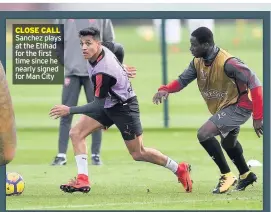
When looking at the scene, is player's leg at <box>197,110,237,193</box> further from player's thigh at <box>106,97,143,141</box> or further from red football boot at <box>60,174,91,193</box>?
red football boot at <box>60,174,91,193</box>

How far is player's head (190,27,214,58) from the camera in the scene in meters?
10.0

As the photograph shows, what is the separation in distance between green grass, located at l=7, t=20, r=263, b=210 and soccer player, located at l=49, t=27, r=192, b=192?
0.81 ft

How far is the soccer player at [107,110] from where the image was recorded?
32.3 ft

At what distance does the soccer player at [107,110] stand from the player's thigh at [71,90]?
8.35 feet

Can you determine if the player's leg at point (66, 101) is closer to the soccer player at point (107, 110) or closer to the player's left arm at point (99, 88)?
the soccer player at point (107, 110)

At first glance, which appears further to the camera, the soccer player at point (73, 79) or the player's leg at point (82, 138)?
the soccer player at point (73, 79)

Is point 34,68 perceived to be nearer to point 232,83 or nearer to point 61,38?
point 61,38

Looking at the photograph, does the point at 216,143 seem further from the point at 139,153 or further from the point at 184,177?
the point at 139,153

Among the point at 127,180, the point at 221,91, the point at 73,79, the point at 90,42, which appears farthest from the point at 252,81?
the point at 73,79

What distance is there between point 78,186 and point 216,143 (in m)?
1.36

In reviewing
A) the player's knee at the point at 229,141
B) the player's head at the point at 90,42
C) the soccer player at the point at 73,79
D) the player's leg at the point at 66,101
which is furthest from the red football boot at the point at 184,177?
the player's leg at the point at 66,101

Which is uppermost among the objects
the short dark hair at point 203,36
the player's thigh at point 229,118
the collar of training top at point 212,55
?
the short dark hair at point 203,36

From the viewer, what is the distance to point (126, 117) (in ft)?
33.1

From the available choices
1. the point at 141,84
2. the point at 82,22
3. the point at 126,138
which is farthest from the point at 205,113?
the point at 126,138
